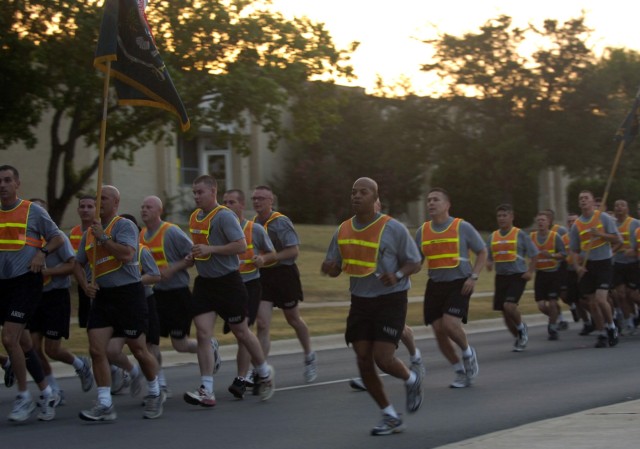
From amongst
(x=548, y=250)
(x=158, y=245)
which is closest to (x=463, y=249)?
(x=158, y=245)

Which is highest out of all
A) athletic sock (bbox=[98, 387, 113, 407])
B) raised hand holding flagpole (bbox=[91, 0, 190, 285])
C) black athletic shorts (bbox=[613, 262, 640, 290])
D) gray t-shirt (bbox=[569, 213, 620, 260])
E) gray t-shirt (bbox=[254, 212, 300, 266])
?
raised hand holding flagpole (bbox=[91, 0, 190, 285])

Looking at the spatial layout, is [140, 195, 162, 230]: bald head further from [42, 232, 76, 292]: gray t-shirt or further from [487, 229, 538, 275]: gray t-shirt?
[487, 229, 538, 275]: gray t-shirt

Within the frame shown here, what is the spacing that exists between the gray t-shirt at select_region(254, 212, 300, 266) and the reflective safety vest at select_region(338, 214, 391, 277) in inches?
127

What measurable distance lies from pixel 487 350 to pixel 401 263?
7.42 metres

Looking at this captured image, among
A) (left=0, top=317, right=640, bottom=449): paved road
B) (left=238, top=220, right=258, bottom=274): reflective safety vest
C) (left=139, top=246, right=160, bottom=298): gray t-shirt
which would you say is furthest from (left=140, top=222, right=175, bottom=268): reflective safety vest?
(left=0, top=317, right=640, bottom=449): paved road

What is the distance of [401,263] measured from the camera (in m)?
8.59

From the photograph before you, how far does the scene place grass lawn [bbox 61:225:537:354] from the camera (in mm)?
17223

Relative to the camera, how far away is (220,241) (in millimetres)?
10133

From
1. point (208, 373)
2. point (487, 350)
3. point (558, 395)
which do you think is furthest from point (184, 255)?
point (487, 350)

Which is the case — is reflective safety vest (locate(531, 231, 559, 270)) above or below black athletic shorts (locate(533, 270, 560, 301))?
above

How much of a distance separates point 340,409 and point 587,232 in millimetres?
6916

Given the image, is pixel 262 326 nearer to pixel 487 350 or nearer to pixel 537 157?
pixel 487 350

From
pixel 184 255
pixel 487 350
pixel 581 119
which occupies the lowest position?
pixel 487 350

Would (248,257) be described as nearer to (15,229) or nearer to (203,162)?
(15,229)
